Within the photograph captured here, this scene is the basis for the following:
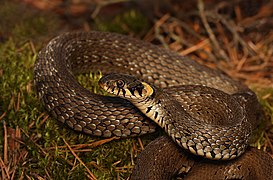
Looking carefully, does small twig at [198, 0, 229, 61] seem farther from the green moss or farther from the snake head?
the snake head

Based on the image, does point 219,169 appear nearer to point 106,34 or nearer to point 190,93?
point 190,93

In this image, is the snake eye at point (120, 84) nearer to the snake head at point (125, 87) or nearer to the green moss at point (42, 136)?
the snake head at point (125, 87)

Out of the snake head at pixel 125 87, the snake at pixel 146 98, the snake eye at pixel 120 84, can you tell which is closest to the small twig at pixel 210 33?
the snake at pixel 146 98

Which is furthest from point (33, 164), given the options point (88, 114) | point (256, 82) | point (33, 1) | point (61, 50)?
point (33, 1)

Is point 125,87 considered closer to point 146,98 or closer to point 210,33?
point 146,98

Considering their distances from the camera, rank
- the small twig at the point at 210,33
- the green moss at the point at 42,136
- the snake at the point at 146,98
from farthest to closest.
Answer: the small twig at the point at 210,33 → the green moss at the point at 42,136 → the snake at the point at 146,98

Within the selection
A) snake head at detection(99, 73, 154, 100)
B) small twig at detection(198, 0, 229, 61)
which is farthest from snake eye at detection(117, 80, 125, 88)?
small twig at detection(198, 0, 229, 61)

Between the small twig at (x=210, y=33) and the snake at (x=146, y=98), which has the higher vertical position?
Result: the small twig at (x=210, y=33)
